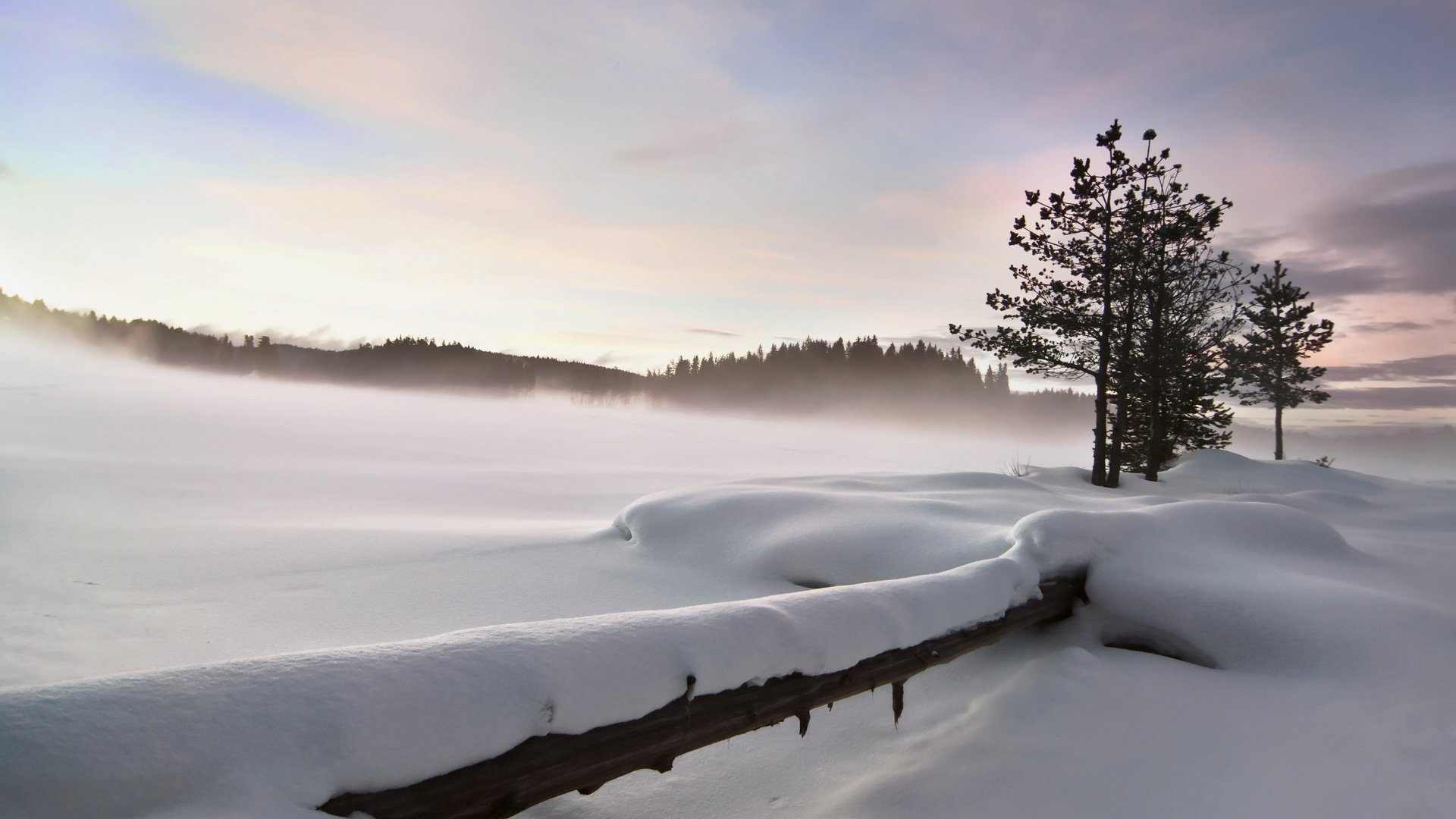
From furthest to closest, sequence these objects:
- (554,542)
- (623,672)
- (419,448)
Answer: (419,448) < (554,542) < (623,672)

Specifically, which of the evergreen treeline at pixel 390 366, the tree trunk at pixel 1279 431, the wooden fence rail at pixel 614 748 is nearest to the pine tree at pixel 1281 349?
the tree trunk at pixel 1279 431

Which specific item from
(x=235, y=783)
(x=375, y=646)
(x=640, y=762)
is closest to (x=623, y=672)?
(x=640, y=762)

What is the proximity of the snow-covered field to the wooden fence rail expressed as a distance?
0.06 m

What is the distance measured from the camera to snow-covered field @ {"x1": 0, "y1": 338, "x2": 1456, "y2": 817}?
1.63m

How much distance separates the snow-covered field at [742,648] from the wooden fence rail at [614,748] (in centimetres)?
6

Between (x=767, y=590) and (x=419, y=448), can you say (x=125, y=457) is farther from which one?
(x=767, y=590)

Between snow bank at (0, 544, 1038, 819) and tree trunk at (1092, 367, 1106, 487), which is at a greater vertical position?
tree trunk at (1092, 367, 1106, 487)

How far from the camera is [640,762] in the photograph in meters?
2.15

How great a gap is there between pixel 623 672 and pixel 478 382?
91.6 meters

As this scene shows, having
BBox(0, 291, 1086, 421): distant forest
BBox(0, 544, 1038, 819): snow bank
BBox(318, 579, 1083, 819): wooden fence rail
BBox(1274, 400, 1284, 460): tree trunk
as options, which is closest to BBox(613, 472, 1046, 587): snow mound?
BBox(318, 579, 1083, 819): wooden fence rail

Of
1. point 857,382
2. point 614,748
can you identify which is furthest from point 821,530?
point 857,382

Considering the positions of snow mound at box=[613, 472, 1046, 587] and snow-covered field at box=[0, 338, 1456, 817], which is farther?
snow mound at box=[613, 472, 1046, 587]

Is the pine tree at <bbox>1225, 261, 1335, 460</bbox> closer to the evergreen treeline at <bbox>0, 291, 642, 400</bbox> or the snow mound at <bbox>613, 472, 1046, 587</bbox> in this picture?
the snow mound at <bbox>613, 472, 1046, 587</bbox>

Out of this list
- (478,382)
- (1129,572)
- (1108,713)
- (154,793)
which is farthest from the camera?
(478,382)
